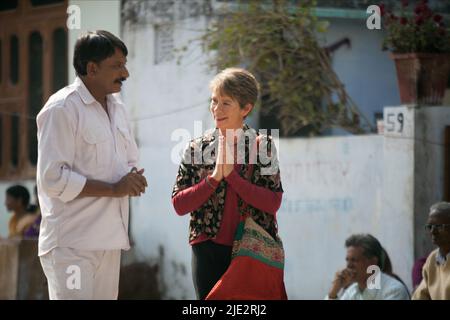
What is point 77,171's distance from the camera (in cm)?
458

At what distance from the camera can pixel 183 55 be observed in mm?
10109

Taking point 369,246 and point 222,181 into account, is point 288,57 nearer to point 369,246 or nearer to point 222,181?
point 369,246

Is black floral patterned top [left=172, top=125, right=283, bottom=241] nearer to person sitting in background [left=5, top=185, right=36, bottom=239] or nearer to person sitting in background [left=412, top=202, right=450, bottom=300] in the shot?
person sitting in background [left=412, top=202, right=450, bottom=300]

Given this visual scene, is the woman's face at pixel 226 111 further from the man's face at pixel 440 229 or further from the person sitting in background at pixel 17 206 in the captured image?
the person sitting in background at pixel 17 206

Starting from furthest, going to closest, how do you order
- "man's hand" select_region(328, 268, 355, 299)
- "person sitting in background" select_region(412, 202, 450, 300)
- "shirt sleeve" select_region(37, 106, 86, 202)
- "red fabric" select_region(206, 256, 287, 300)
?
"man's hand" select_region(328, 268, 355, 299)
"person sitting in background" select_region(412, 202, 450, 300)
"shirt sleeve" select_region(37, 106, 86, 202)
"red fabric" select_region(206, 256, 287, 300)

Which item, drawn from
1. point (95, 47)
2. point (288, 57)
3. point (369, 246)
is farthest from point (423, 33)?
point (95, 47)

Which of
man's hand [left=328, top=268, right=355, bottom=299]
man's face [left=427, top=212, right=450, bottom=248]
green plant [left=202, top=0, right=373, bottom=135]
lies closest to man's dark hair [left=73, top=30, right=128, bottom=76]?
man's face [left=427, top=212, right=450, bottom=248]

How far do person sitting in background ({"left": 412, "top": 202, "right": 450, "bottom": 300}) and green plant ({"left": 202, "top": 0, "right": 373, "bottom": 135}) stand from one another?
121 inches

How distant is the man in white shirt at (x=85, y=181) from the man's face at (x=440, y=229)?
221 centimetres

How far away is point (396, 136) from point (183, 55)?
119 inches

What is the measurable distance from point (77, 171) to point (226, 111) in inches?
29.2

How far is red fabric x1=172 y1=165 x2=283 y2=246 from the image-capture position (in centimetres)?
439

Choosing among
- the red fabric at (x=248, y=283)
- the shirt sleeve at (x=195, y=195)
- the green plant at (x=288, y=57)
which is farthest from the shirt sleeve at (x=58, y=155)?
the green plant at (x=288, y=57)

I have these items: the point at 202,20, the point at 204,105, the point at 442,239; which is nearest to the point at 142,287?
the point at 204,105
